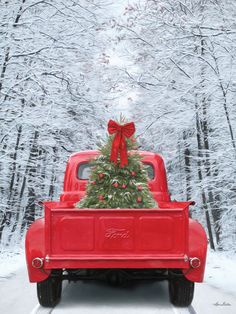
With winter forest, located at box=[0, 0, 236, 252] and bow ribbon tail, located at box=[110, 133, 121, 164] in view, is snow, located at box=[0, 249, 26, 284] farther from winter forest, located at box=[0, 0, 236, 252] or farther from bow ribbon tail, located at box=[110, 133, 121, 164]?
bow ribbon tail, located at box=[110, 133, 121, 164]

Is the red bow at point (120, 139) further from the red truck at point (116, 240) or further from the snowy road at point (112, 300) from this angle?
the snowy road at point (112, 300)

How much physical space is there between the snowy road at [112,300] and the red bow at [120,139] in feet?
6.08

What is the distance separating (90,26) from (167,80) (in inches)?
138

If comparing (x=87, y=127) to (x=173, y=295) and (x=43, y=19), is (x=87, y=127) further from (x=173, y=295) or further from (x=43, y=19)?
(x=173, y=295)

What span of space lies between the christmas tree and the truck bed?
0.90 m

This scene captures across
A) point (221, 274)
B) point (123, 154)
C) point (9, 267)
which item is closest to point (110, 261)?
point (123, 154)

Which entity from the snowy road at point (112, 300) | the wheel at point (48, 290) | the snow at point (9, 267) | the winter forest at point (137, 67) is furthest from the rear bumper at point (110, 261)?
the winter forest at point (137, 67)

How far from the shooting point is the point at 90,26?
12.4m

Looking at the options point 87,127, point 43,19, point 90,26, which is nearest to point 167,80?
point 90,26

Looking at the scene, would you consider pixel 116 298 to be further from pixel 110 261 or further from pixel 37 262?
pixel 37 262

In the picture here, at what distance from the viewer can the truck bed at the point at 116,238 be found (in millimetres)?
5660

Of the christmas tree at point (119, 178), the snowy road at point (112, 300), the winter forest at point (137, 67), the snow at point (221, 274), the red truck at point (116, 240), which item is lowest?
the snowy road at point (112, 300)

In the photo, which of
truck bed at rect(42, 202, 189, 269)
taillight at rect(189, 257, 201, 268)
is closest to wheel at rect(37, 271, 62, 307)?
truck bed at rect(42, 202, 189, 269)

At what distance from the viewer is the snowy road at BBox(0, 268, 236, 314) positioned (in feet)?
19.9
